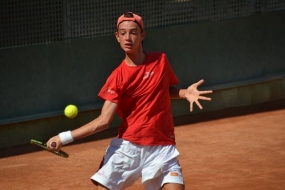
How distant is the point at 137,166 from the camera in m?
6.82

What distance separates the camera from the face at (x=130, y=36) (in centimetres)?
673

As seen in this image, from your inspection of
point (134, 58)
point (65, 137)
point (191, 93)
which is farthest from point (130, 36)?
point (65, 137)

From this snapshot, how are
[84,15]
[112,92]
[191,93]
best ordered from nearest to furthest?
[112,92], [191,93], [84,15]

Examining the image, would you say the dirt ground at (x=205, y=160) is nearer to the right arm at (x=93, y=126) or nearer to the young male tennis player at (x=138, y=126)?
the young male tennis player at (x=138, y=126)

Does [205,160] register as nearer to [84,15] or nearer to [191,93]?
[84,15]

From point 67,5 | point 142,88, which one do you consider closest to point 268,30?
point 67,5

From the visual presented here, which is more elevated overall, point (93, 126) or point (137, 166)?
point (93, 126)

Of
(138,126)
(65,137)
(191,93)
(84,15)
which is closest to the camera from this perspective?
(65,137)

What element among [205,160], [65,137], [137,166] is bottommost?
[205,160]

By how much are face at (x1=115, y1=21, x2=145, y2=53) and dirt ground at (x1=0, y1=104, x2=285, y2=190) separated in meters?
2.85

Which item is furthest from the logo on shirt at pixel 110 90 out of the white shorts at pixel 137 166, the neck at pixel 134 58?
the white shorts at pixel 137 166

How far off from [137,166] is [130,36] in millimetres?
1071

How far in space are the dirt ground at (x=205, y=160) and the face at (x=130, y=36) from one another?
285 cm

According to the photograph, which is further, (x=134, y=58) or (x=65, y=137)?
(x=134, y=58)
